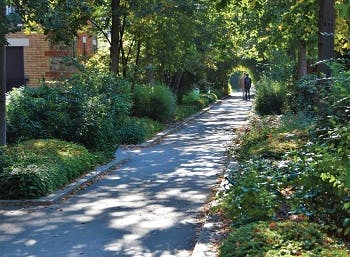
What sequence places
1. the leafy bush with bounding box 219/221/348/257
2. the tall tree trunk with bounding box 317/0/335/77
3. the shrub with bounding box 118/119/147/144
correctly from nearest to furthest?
the leafy bush with bounding box 219/221/348/257 < the tall tree trunk with bounding box 317/0/335/77 < the shrub with bounding box 118/119/147/144

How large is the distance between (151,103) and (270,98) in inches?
250

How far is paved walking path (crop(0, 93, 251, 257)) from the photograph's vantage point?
666cm

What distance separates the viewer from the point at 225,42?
30.8m

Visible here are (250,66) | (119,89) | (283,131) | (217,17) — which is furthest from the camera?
(250,66)

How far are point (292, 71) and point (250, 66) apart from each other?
1124 inches

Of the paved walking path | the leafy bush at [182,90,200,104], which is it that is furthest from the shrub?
the leafy bush at [182,90,200,104]

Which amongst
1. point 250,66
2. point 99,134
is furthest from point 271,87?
point 250,66

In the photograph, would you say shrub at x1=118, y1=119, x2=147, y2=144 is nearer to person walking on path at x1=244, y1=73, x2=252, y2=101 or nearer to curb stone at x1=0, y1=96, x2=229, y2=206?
curb stone at x1=0, y1=96, x2=229, y2=206

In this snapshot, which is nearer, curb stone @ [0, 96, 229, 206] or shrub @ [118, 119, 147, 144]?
curb stone @ [0, 96, 229, 206]

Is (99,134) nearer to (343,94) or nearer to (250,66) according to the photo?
(343,94)

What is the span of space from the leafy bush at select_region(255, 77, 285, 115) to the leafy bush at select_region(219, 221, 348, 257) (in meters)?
21.2

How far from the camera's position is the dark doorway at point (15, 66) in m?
23.0

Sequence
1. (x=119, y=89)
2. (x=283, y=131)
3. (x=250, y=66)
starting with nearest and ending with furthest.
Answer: (x=283, y=131) → (x=119, y=89) → (x=250, y=66)

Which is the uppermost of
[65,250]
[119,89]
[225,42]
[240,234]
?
[225,42]
